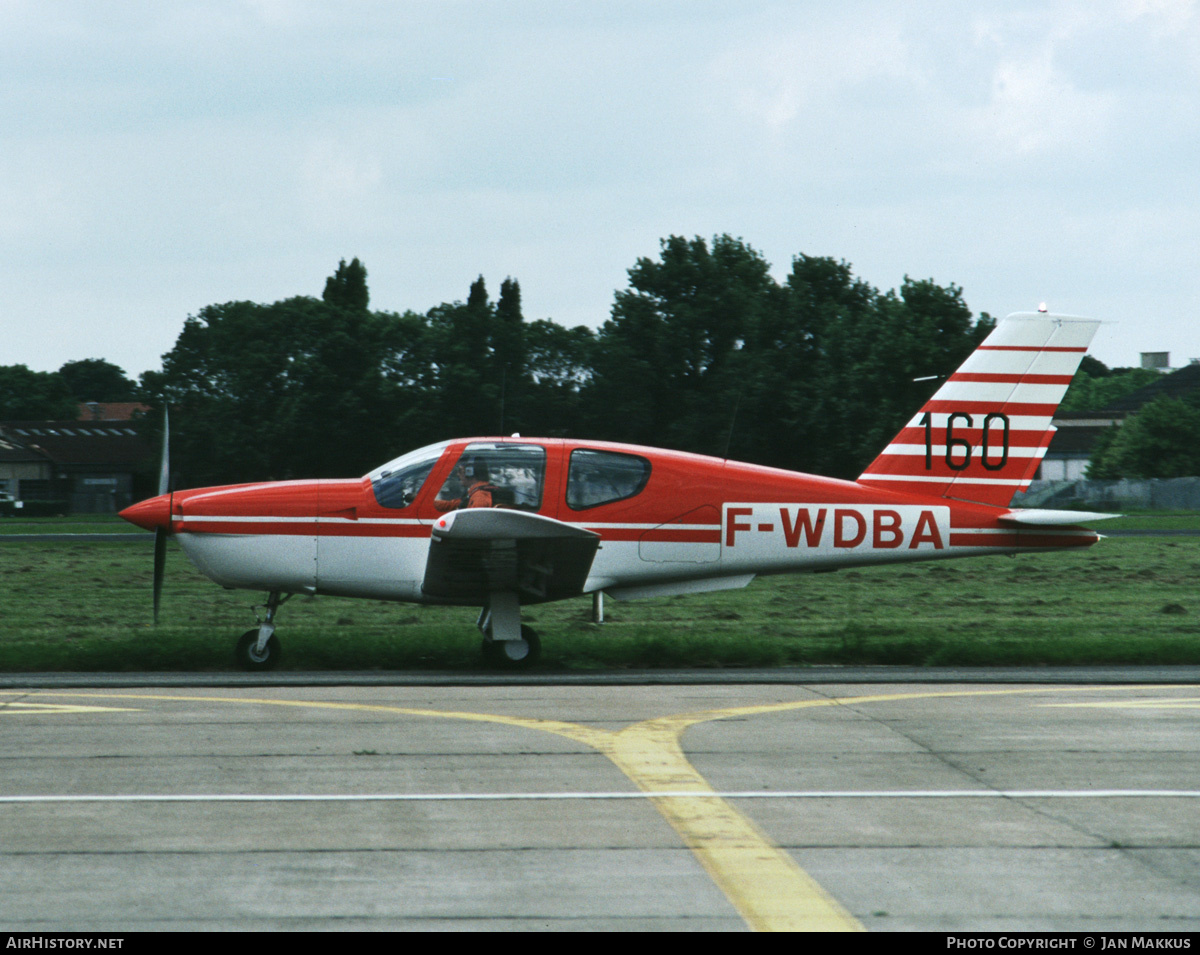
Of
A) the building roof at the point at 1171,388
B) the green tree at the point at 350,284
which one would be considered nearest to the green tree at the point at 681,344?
the green tree at the point at 350,284

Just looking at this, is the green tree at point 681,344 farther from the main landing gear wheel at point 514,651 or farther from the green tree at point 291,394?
the main landing gear wheel at point 514,651

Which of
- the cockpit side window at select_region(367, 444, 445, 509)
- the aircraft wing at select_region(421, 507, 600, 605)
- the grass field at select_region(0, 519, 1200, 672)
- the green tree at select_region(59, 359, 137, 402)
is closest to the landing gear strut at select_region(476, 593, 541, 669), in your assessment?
the aircraft wing at select_region(421, 507, 600, 605)

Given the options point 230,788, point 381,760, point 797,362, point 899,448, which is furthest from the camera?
point 797,362

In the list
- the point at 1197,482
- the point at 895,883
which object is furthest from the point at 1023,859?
the point at 1197,482

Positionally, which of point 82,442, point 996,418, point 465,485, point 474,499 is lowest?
point 82,442

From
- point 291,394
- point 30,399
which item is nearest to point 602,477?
point 291,394

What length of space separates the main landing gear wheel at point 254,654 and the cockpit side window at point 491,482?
2024 mm

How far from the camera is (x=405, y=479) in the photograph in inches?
472

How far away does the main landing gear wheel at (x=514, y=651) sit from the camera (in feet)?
39.1

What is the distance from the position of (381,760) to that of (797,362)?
62.6 metres

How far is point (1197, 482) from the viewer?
2256 inches

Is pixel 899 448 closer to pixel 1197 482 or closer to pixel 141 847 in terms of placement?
pixel 141 847

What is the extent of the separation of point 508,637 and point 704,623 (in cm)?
525

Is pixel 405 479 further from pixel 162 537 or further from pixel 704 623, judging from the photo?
pixel 704 623
